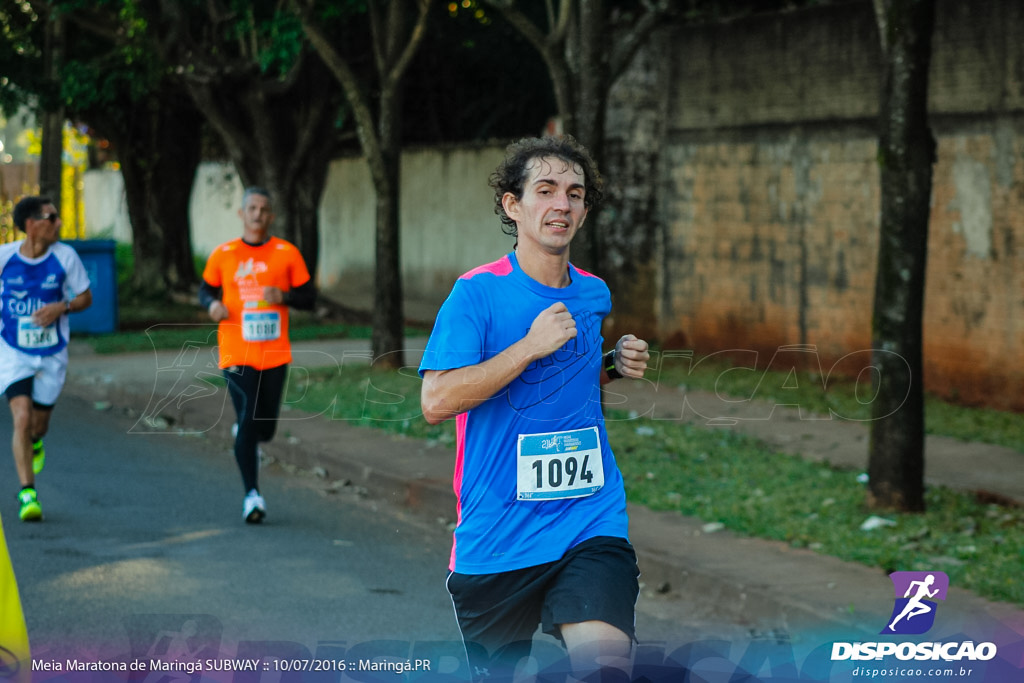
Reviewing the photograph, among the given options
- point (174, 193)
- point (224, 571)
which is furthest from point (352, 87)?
point (174, 193)

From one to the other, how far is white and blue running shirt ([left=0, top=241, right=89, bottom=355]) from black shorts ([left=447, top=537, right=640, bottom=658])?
201 inches

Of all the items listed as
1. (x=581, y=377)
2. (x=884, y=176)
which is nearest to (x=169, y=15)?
(x=884, y=176)

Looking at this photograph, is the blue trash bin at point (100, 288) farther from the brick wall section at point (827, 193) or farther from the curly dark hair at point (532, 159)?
the curly dark hair at point (532, 159)

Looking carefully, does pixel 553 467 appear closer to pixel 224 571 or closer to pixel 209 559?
pixel 224 571

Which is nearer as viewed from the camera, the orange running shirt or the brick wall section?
the orange running shirt

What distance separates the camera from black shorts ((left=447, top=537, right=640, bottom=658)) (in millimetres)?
3643

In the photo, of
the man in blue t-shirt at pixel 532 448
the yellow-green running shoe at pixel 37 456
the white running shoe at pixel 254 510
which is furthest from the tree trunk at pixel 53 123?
the man in blue t-shirt at pixel 532 448

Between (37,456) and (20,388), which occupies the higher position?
(20,388)

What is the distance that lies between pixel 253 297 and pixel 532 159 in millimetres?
4678

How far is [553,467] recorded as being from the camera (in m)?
3.77

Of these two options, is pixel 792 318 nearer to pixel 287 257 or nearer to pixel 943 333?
pixel 943 333

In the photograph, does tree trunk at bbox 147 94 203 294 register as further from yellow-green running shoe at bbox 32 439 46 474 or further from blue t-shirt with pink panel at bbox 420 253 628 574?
blue t-shirt with pink panel at bbox 420 253 628 574

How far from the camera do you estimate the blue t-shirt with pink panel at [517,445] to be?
3.74 metres

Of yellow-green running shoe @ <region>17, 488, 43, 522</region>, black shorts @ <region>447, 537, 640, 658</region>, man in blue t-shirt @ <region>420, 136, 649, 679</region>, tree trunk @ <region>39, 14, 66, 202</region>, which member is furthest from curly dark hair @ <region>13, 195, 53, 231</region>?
tree trunk @ <region>39, 14, 66, 202</region>
